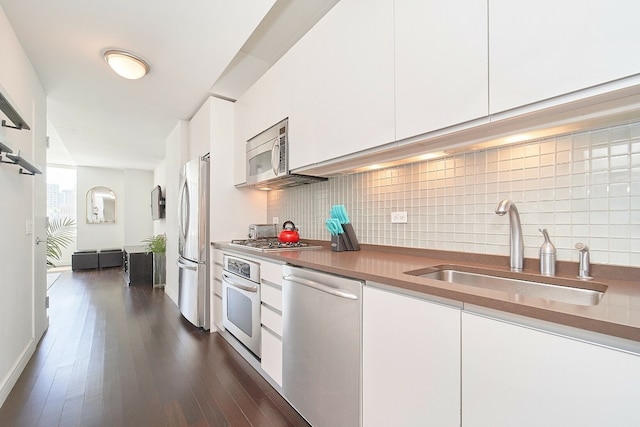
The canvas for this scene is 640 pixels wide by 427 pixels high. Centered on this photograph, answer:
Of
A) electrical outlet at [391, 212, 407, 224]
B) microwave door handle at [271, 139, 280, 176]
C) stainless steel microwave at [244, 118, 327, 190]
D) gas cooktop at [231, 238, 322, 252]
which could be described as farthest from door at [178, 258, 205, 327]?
electrical outlet at [391, 212, 407, 224]

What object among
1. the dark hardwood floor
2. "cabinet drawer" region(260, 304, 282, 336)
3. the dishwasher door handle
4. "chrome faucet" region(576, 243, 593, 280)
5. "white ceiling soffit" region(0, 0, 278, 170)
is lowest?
the dark hardwood floor

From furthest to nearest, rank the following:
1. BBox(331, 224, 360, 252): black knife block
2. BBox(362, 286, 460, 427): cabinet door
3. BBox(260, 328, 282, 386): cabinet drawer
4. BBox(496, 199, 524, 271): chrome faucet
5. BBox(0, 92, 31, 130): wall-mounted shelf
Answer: BBox(331, 224, 360, 252): black knife block < BBox(260, 328, 282, 386): cabinet drawer < BBox(0, 92, 31, 130): wall-mounted shelf < BBox(496, 199, 524, 271): chrome faucet < BBox(362, 286, 460, 427): cabinet door

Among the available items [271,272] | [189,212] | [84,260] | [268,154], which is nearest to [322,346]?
[271,272]

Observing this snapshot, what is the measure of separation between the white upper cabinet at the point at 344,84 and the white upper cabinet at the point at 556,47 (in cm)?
49

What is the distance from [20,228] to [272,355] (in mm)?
2165

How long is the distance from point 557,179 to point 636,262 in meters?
0.40

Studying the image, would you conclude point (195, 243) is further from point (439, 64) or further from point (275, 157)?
point (439, 64)

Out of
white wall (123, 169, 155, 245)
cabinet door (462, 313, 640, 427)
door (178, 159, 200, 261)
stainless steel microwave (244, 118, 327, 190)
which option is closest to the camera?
cabinet door (462, 313, 640, 427)

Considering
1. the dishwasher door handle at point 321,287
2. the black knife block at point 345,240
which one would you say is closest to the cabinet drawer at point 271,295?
the dishwasher door handle at point 321,287

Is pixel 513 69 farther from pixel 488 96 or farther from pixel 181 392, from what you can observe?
pixel 181 392

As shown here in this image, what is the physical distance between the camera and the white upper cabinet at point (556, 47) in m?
0.80

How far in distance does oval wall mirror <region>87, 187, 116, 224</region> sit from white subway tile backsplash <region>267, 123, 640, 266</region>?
315 inches

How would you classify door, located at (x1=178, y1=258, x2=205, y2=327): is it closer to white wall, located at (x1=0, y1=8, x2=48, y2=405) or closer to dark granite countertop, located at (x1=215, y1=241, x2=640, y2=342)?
white wall, located at (x1=0, y1=8, x2=48, y2=405)

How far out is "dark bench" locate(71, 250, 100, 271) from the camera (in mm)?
6266
